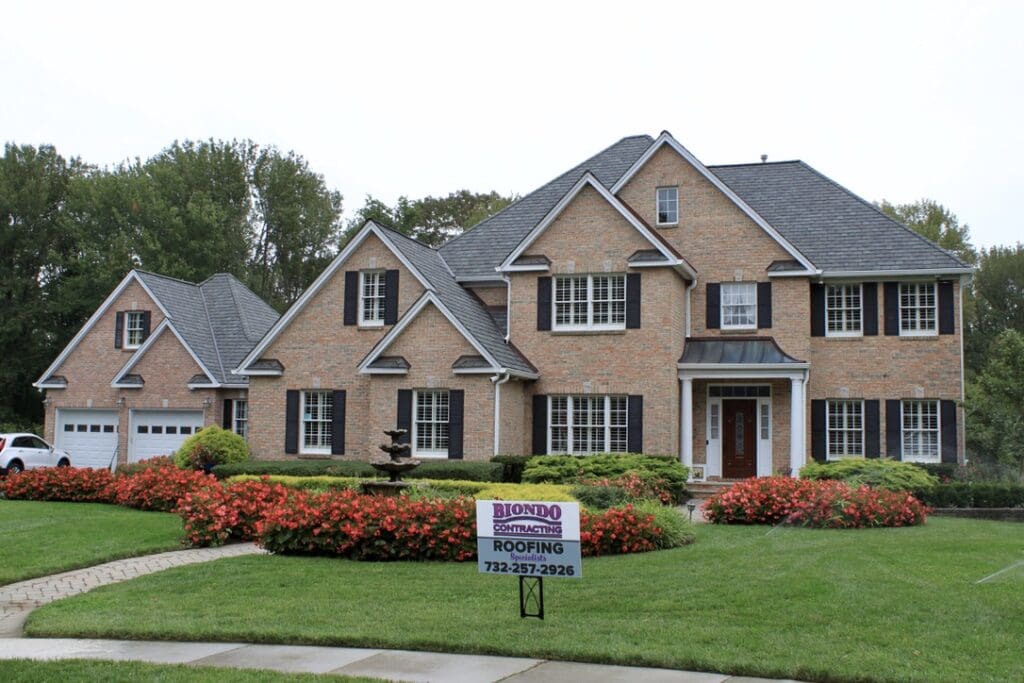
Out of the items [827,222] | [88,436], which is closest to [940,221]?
[827,222]

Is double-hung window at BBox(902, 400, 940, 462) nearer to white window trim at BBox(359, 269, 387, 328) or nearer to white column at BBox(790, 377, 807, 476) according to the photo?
white column at BBox(790, 377, 807, 476)

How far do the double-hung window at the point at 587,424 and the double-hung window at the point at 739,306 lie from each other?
13.2 ft

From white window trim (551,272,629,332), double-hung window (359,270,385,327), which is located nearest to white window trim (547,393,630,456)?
white window trim (551,272,629,332)

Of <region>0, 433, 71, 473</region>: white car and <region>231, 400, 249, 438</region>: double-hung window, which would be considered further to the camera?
<region>231, 400, 249, 438</region>: double-hung window

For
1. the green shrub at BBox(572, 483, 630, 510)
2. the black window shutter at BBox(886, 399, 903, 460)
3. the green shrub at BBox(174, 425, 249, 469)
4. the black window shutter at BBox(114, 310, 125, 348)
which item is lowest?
the green shrub at BBox(572, 483, 630, 510)

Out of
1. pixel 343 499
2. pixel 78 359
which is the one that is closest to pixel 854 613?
pixel 343 499

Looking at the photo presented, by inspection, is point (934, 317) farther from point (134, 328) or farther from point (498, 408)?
point (134, 328)

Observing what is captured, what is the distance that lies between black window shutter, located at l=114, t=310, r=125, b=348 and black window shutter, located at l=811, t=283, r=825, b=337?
75.7 ft

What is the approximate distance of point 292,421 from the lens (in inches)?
1061

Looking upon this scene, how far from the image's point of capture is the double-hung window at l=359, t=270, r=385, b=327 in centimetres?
2688

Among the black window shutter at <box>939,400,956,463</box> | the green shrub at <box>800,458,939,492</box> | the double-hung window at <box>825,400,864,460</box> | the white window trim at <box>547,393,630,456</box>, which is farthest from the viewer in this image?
the double-hung window at <box>825,400,864,460</box>

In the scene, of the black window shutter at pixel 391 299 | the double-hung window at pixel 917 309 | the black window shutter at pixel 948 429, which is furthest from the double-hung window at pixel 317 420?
the black window shutter at pixel 948 429

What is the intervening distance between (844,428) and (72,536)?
19.2 metres

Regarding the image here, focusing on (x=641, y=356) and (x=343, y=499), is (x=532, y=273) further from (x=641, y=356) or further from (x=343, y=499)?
(x=343, y=499)
